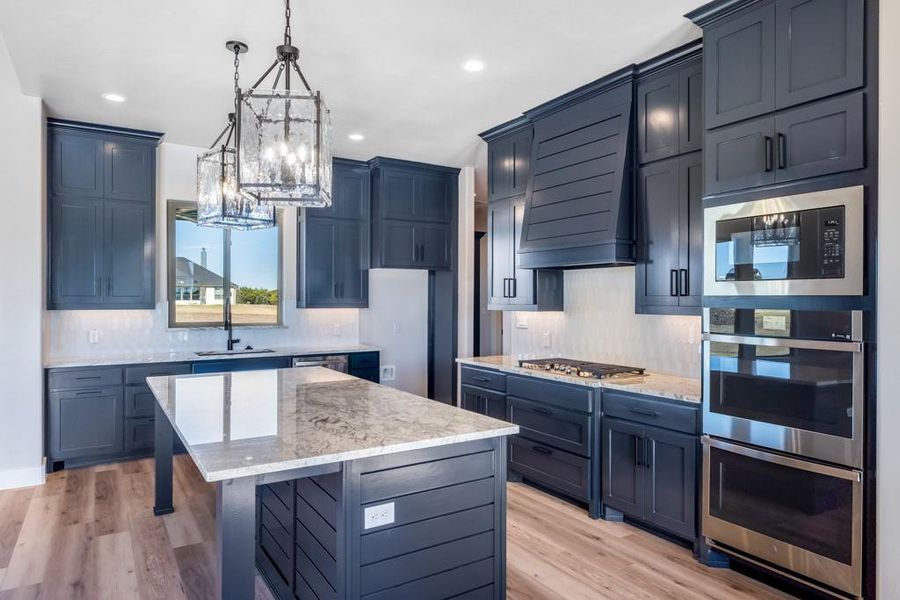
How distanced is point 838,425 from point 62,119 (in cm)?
571

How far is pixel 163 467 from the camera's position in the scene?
11.7 feet

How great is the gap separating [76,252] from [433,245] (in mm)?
3325

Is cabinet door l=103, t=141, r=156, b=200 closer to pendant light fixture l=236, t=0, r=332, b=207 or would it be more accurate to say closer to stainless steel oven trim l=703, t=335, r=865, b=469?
pendant light fixture l=236, t=0, r=332, b=207

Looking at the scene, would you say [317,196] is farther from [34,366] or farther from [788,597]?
[34,366]

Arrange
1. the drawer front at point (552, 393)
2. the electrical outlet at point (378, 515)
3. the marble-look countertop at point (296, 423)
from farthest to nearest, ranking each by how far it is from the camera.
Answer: the drawer front at point (552, 393)
the electrical outlet at point (378, 515)
the marble-look countertop at point (296, 423)

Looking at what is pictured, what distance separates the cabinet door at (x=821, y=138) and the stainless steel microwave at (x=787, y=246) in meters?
0.11

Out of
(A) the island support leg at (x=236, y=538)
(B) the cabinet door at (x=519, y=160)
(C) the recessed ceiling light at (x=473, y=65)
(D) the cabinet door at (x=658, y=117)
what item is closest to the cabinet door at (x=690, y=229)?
(D) the cabinet door at (x=658, y=117)

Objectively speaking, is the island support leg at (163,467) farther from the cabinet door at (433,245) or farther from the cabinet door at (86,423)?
the cabinet door at (433,245)

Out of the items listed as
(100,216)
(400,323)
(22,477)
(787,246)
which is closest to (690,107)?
(787,246)

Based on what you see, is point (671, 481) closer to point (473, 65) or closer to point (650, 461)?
point (650, 461)

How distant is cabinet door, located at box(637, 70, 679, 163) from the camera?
11.1 ft

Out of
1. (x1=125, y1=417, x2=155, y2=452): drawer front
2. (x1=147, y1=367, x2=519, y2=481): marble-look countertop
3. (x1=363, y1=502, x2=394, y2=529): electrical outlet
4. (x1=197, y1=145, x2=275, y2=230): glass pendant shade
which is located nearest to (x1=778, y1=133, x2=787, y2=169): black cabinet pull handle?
(x1=147, y1=367, x2=519, y2=481): marble-look countertop

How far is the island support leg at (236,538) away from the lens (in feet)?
5.45

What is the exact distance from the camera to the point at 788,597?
8.63 feet
